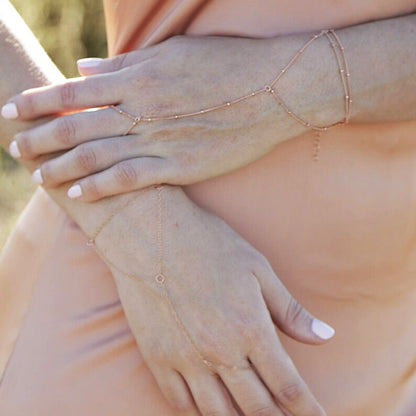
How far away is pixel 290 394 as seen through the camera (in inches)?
50.4

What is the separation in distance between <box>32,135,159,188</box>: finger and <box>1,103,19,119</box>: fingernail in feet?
0.32

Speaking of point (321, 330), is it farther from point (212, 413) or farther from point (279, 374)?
point (212, 413)

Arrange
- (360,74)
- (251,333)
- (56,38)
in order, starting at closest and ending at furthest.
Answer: (251,333), (360,74), (56,38)

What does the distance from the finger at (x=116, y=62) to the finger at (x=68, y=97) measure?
7cm

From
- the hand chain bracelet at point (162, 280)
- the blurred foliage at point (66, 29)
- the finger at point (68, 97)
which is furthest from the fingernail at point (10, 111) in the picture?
the blurred foliage at point (66, 29)

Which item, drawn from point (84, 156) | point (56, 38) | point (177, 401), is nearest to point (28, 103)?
point (84, 156)

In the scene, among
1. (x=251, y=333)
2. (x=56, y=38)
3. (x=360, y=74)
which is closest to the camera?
(x=251, y=333)

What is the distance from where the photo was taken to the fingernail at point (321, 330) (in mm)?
1303

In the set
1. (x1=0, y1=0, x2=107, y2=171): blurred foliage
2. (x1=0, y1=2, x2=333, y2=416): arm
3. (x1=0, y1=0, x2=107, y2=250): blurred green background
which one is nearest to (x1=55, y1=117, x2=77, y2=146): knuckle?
(x1=0, y1=2, x2=333, y2=416): arm

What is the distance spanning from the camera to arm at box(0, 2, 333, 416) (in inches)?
49.4

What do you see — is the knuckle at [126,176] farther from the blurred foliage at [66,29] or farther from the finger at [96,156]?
the blurred foliage at [66,29]

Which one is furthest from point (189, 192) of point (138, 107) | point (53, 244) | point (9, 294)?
Result: point (9, 294)

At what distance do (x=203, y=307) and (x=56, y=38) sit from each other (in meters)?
4.15

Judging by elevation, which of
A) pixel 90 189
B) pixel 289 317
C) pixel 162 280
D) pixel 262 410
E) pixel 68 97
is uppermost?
pixel 68 97
